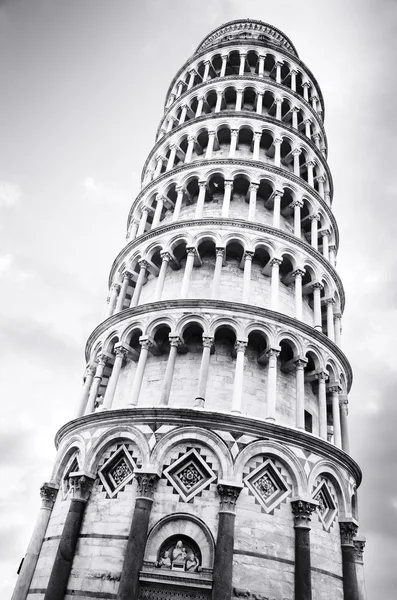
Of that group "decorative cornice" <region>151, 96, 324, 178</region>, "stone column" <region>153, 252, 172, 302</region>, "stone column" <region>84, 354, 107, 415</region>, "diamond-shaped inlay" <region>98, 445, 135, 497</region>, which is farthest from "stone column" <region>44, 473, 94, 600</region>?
"decorative cornice" <region>151, 96, 324, 178</region>

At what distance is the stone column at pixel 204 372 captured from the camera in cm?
1516

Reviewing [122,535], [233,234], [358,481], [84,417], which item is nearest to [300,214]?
[233,234]

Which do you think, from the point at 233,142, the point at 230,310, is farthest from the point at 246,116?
the point at 230,310

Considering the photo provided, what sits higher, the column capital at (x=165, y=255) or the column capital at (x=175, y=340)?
the column capital at (x=165, y=255)

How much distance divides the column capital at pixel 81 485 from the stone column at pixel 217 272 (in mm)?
7435

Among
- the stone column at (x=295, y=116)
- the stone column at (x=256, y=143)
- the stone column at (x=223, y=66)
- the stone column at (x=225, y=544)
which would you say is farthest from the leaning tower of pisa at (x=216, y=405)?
the stone column at (x=223, y=66)

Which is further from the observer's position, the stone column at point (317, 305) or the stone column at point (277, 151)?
the stone column at point (277, 151)

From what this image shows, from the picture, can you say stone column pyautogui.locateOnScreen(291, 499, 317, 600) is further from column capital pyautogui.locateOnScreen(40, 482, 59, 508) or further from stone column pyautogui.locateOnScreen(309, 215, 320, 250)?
stone column pyautogui.locateOnScreen(309, 215, 320, 250)

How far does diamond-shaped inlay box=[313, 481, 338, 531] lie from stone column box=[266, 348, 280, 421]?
263 centimetres

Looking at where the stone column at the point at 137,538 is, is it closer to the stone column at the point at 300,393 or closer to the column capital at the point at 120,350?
the stone column at the point at 300,393

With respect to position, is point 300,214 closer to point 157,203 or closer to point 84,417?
point 157,203

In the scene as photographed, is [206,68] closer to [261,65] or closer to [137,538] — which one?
[261,65]

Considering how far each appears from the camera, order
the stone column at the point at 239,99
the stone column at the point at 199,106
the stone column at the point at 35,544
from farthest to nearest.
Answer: the stone column at the point at 199,106 < the stone column at the point at 239,99 < the stone column at the point at 35,544

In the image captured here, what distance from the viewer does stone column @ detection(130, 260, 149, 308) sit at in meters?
20.1
